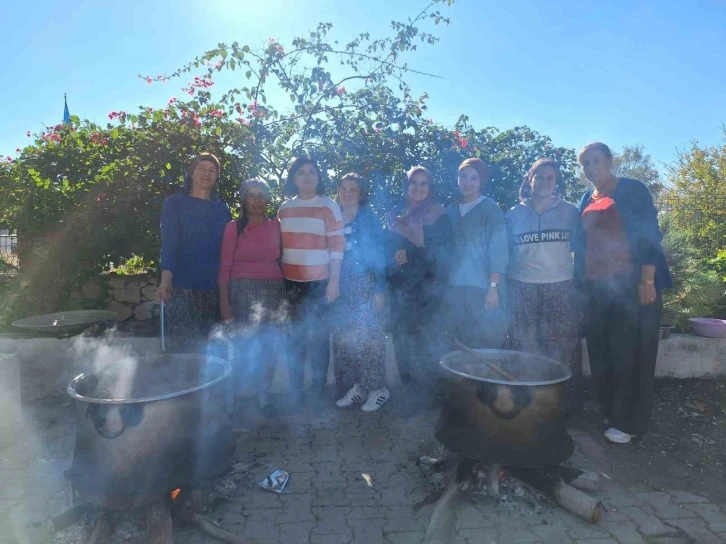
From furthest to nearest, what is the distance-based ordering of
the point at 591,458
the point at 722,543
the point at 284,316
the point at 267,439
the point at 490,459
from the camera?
the point at 284,316
the point at 267,439
the point at 591,458
the point at 490,459
the point at 722,543

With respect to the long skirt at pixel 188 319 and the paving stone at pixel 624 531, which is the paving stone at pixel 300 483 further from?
the paving stone at pixel 624 531

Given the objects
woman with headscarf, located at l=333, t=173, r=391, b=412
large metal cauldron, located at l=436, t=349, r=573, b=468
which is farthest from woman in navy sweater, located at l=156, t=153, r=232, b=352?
large metal cauldron, located at l=436, t=349, r=573, b=468

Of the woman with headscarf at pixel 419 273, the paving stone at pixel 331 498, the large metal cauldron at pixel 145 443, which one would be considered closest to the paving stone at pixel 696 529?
the paving stone at pixel 331 498

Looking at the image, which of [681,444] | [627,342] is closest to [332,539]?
[627,342]

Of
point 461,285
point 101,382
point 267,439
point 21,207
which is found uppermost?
point 21,207

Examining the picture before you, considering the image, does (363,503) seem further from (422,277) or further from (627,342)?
(627,342)

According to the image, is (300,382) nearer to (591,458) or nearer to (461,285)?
(461,285)

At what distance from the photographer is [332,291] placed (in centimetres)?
377

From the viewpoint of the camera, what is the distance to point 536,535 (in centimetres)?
246

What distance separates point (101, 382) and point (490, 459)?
7.26ft

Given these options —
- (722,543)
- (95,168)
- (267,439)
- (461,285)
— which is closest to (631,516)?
(722,543)

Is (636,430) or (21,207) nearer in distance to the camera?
(636,430)

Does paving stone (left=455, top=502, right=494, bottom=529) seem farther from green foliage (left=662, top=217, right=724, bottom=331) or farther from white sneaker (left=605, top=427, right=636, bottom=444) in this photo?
green foliage (left=662, top=217, right=724, bottom=331)

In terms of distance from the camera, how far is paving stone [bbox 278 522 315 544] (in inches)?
95.7
